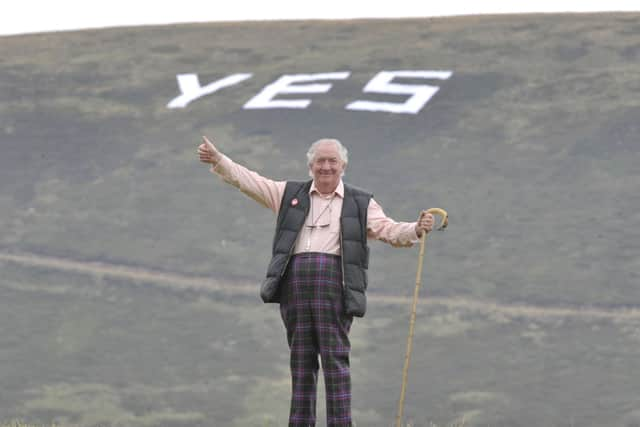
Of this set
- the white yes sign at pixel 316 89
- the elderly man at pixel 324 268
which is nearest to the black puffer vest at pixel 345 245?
the elderly man at pixel 324 268

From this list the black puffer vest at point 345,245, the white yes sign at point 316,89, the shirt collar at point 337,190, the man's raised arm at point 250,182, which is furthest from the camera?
the white yes sign at point 316,89

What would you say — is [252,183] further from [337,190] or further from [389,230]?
[389,230]

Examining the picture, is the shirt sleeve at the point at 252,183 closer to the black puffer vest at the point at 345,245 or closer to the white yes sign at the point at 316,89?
the black puffer vest at the point at 345,245

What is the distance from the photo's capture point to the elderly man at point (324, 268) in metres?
6.86

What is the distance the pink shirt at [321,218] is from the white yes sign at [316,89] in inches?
484

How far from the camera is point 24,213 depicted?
17.1 metres

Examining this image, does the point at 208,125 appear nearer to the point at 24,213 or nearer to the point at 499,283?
the point at 24,213

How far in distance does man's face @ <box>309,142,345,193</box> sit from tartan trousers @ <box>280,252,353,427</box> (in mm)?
395

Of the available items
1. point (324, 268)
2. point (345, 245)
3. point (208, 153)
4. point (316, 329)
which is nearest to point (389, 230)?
point (345, 245)

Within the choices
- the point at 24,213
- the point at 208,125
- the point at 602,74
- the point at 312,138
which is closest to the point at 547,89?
the point at 602,74

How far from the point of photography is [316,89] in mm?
20562

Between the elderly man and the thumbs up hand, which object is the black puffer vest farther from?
the thumbs up hand

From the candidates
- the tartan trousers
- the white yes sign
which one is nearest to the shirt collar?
the tartan trousers

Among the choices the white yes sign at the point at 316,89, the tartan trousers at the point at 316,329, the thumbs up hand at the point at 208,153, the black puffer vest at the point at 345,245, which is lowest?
the tartan trousers at the point at 316,329
